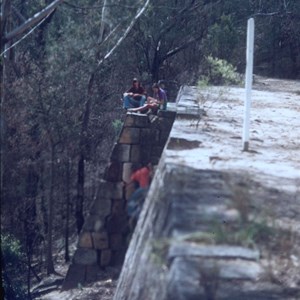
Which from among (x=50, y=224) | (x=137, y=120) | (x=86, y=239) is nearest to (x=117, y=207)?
(x=86, y=239)

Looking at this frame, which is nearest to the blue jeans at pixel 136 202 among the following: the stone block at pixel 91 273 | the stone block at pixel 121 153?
the stone block at pixel 121 153

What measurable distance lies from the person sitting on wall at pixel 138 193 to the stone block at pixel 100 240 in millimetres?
315

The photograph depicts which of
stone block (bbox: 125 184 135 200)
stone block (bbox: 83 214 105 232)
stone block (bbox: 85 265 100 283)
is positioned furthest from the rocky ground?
stone block (bbox: 125 184 135 200)

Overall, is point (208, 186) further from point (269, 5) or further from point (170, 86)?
point (269, 5)

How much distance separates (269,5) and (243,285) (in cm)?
1633

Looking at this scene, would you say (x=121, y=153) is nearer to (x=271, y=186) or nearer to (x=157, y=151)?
(x=157, y=151)

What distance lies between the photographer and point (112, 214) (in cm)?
559

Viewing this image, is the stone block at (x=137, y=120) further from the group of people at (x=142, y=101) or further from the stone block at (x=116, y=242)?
the stone block at (x=116, y=242)

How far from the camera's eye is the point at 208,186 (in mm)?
6066

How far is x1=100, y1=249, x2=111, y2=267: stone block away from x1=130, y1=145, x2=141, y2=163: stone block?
0.65 meters

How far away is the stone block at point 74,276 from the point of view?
6.15 metres

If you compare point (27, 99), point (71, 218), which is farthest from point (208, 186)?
point (27, 99)

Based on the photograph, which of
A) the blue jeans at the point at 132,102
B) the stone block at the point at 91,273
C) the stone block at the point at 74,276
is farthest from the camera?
the blue jeans at the point at 132,102

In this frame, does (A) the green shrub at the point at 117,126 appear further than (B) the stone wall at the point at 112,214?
Yes
